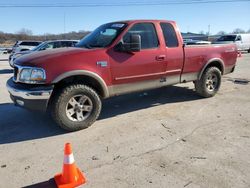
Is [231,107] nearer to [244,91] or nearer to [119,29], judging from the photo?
[244,91]

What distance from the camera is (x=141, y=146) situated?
A: 418 centimetres

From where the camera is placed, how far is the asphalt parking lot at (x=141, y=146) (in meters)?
3.29

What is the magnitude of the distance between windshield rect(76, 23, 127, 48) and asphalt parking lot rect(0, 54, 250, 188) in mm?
1543

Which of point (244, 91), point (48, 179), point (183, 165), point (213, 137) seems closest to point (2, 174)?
point (48, 179)

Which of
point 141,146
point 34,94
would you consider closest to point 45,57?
point 34,94

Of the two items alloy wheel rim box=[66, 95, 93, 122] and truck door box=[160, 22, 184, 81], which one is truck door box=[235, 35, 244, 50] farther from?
alloy wheel rim box=[66, 95, 93, 122]

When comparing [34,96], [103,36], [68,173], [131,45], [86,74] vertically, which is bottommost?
[68,173]

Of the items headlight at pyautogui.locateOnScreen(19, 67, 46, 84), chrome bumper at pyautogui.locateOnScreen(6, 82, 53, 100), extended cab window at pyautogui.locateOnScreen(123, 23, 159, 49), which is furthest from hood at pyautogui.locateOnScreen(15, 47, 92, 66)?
extended cab window at pyautogui.locateOnScreen(123, 23, 159, 49)

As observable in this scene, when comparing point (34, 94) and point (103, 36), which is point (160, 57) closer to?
point (103, 36)

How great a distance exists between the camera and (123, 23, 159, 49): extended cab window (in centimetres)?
561

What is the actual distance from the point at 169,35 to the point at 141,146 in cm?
301

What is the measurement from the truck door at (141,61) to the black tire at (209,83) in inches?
57.2

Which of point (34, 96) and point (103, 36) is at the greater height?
point (103, 36)

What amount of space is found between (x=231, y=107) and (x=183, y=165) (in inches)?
129
